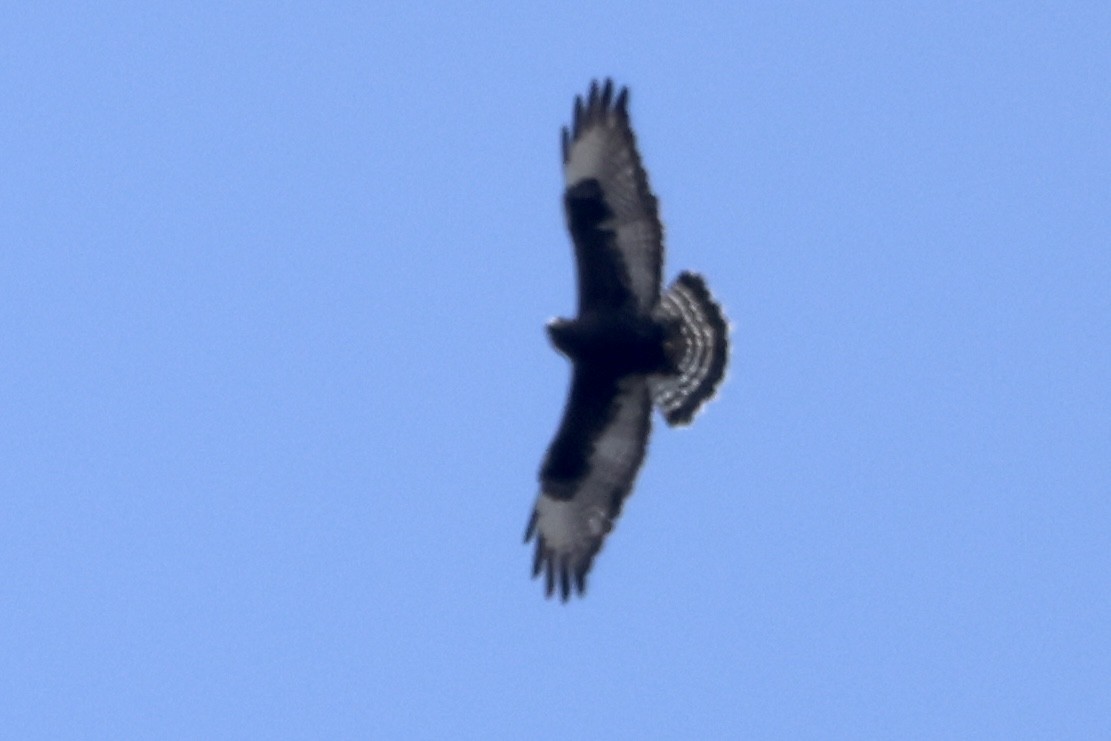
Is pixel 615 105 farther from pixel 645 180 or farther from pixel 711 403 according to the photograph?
pixel 711 403

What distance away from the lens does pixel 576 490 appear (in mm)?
22562

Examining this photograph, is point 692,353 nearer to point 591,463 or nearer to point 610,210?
point 591,463

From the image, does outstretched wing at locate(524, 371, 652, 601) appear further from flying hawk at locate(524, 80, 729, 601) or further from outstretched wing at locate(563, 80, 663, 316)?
outstretched wing at locate(563, 80, 663, 316)

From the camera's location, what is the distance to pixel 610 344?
72.0 ft

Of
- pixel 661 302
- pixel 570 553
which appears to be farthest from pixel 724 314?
pixel 570 553

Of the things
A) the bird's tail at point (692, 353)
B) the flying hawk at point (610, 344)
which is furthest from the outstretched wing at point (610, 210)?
the bird's tail at point (692, 353)

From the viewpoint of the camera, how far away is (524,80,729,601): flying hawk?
21672 millimetres

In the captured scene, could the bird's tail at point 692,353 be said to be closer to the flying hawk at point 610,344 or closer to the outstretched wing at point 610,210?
the flying hawk at point 610,344

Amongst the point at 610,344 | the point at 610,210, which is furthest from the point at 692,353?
the point at 610,210

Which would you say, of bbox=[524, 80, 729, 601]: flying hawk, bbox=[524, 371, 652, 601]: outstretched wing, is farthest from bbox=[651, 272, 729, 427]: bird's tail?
bbox=[524, 371, 652, 601]: outstretched wing

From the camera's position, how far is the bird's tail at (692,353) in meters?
22.4

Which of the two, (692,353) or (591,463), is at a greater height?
(692,353)

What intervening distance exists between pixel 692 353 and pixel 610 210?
55.2 inches

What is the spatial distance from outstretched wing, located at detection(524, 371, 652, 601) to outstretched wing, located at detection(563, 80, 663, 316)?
0.81 meters
